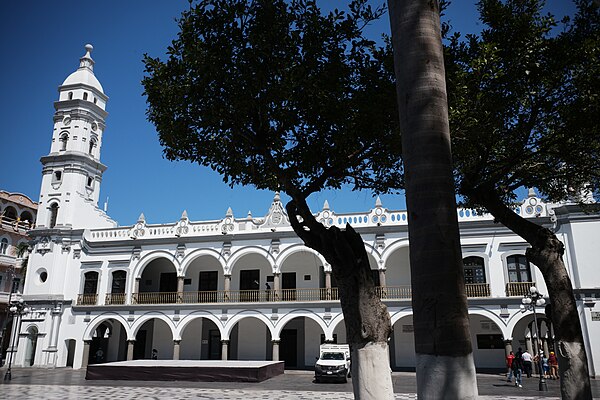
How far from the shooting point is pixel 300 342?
1064 inches

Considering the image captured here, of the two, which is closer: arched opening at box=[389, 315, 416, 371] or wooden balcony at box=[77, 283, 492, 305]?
wooden balcony at box=[77, 283, 492, 305]

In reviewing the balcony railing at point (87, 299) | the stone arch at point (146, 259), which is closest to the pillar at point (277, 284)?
the stone arch at point (146, 259)

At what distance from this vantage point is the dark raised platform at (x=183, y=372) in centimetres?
1928

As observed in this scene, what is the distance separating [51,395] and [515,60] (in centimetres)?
1624

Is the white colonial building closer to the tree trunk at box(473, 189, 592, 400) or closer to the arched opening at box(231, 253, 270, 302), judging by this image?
the arched opening at box(231, 253, 270, 302)

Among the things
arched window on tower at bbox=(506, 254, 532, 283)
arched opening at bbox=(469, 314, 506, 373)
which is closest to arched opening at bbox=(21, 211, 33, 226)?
arched opening at bbox=(469, 314, 506, 373)

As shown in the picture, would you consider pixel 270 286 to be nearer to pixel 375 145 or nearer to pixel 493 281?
pixel 493 281

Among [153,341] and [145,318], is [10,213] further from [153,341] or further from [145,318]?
[145,318]

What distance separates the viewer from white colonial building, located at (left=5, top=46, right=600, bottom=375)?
75.0ft

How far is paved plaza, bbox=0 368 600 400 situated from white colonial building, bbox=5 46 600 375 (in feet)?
12.5

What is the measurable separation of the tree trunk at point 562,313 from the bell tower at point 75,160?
1085 inches

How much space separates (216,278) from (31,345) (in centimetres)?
1154

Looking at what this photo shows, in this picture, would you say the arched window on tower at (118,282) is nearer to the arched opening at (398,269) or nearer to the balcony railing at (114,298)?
the balcony railing at (114,298)

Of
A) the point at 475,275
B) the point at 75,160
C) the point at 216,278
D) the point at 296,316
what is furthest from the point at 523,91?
the point at 75,160
